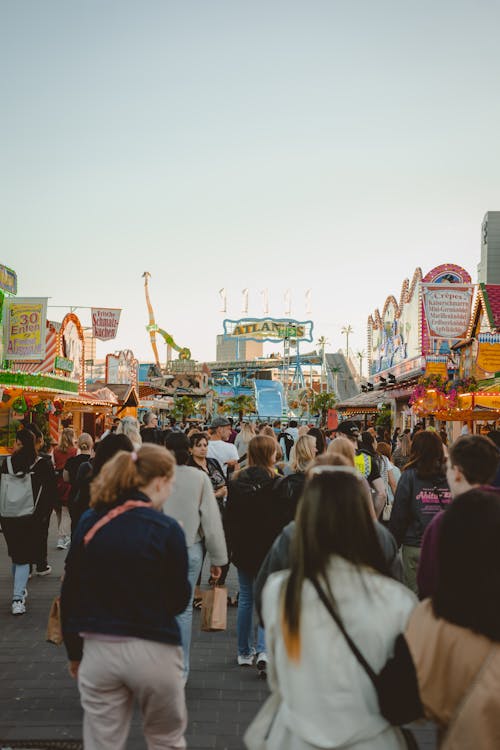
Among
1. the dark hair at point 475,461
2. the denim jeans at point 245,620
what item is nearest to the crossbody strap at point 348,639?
the dark hair at point 475,461

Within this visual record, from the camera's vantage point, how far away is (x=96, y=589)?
3.02 m

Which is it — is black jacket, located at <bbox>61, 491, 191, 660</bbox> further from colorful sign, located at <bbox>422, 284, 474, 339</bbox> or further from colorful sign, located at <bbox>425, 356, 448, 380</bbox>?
colorful sign, located at <bbox>425, 356, 448, 380</bbox>

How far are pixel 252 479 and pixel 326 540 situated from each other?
330 cm

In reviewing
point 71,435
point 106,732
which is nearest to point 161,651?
point 106,732

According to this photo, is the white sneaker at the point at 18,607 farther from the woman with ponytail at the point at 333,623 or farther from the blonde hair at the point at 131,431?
the woman with ponytail at the point at 333,623

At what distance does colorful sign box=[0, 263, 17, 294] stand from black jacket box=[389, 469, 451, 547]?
1723 cm

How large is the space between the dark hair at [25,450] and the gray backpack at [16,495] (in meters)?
0.08

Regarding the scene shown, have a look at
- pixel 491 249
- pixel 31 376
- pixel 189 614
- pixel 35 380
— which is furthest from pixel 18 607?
pixel 491 249

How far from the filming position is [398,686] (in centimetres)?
230

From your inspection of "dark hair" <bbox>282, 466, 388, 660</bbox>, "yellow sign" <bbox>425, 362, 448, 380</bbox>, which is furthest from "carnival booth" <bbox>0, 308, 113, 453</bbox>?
"dark hair" <bbox>282, 466, 388, 660</bbox>

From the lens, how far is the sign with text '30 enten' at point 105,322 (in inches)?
1081

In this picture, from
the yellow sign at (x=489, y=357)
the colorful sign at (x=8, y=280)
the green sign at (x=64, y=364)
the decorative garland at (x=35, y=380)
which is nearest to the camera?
Result: the decorative garland at (x=35, y=380)

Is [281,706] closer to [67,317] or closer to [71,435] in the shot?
[71,435]

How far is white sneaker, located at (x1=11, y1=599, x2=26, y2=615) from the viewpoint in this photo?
7305 mm
